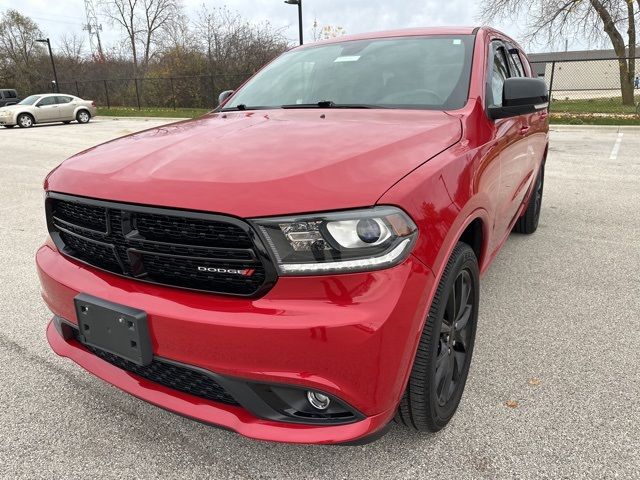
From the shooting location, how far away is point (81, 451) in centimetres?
211

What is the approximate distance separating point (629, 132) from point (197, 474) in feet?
47.3

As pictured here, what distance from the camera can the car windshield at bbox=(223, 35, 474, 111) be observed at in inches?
105

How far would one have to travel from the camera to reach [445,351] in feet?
6.98

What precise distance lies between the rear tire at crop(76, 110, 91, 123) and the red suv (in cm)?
2355

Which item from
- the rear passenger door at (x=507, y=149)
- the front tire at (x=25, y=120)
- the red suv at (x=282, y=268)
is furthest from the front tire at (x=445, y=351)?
the front tire at (x=25, y=120)

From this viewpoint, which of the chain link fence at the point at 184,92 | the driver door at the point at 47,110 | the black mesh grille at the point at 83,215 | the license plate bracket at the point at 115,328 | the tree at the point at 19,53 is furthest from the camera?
the tree at the point at 19,53

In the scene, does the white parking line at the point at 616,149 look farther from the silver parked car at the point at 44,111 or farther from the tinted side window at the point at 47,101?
the tinted side window at the point at 47,101

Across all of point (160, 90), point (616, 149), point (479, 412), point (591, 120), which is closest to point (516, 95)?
point (479, 412)

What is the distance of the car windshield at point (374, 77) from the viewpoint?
267cm

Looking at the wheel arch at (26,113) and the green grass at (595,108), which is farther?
the wheel arch at (26,113)

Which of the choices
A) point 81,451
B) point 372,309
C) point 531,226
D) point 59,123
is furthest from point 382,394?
point 59,123

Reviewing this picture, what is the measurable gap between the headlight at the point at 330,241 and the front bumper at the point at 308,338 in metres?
0.04

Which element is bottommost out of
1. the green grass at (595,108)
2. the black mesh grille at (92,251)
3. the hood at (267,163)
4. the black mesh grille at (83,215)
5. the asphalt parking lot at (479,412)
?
the asphalt parking lot at (479,412)

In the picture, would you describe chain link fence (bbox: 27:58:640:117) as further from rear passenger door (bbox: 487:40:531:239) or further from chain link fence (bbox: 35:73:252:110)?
rear passenger door (bbox: 487:40:531:239)
